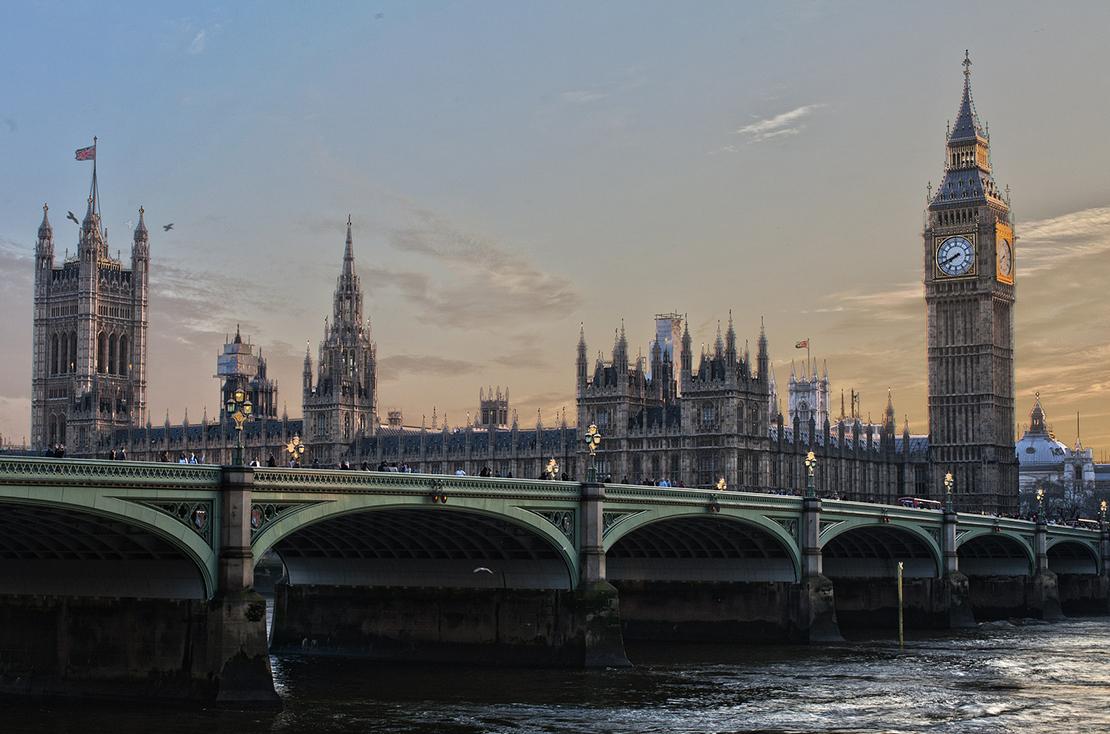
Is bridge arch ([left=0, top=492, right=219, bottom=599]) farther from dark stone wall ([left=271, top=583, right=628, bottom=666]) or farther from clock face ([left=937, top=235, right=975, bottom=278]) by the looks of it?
clock face ([left=937, top=235, right=975, bottom=278])

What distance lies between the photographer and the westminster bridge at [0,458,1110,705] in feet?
183

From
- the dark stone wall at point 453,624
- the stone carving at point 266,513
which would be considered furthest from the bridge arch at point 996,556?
the stone carving at point 266,513

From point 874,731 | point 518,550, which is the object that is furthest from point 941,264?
point 874,731

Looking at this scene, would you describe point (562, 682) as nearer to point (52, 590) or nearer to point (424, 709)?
point (424, 709)

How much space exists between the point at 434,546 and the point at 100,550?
19.8m

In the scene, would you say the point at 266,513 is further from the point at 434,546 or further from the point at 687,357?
the point at 687,357

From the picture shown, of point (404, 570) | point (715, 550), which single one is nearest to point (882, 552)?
point (715, 550)

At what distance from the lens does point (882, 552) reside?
109938mm

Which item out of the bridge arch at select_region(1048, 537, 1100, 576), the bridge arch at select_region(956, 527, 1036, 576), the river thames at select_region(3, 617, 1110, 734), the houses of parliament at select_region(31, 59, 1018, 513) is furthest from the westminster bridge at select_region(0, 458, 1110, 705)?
the houses of parliament at select_region(31, 59, 1018, 513)

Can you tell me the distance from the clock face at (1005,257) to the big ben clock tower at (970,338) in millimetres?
108

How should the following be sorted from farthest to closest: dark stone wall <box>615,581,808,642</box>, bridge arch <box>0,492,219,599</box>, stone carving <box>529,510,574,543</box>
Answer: dark stone wall <box>615,581,808,642</box> < stone carving <box>529,510,574,543</box> < bridge arch <box>0,492,219,599</box>

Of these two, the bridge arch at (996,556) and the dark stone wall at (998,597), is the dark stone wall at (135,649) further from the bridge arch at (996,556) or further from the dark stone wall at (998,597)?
the bridge arch at (996,556)

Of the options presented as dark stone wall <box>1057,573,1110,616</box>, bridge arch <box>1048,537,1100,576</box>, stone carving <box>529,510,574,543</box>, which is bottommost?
dark stone wall <box>1057,573,1110,616</box>

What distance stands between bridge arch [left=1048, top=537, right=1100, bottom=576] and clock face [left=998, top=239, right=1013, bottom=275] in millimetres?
48982
